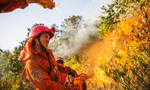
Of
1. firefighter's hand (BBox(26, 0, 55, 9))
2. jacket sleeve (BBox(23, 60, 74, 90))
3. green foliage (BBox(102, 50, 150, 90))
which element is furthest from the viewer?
green foliage (BBox(102, 50, 150, 90))

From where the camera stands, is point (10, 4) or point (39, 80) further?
point (39, 80)

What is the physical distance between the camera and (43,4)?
Answer: 3.07 feet

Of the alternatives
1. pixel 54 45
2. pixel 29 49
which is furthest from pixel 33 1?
pixel 54 45

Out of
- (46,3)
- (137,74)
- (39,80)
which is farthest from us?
(137,74)

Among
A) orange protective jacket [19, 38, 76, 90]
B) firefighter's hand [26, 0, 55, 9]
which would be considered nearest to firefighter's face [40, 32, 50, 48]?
orange protective jacket [19, 38, 76, 90]

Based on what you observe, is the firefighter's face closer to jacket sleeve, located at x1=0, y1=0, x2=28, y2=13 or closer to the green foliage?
jacket sleeve, located at x1=0, y1=0, x2=28, y2=13

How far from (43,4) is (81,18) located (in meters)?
16.2

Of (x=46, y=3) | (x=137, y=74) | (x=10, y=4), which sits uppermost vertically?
(x=46, y=3)

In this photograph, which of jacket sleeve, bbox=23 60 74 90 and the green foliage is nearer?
jacket sleeve, bbox=23 60 74 90

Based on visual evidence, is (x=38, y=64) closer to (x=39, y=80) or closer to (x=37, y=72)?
(x=37, y=72)

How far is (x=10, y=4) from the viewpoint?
74 centimetres

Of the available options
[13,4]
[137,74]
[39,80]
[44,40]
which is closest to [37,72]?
[39,80]

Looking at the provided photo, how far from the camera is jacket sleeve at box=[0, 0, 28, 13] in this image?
714 mm

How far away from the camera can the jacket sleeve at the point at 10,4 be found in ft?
2.34
